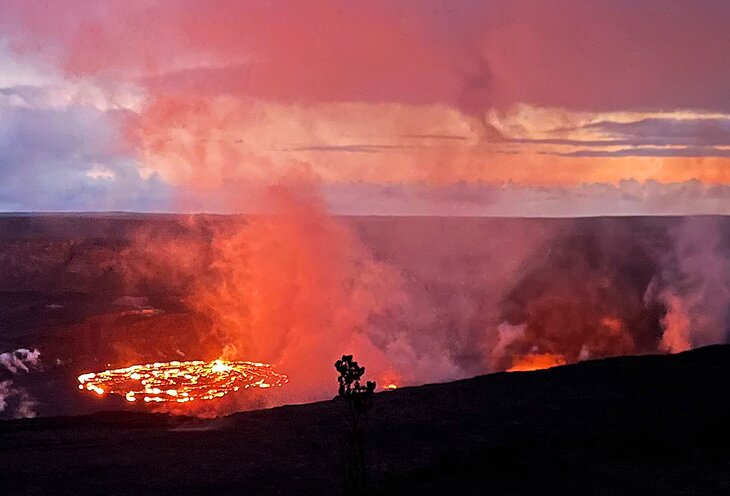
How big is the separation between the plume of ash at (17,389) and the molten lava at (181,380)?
2.25 m

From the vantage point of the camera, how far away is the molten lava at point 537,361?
43875 millimetres

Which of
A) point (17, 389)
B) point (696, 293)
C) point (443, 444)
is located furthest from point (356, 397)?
point (696, 293)

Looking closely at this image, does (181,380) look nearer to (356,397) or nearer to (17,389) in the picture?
(17,389)

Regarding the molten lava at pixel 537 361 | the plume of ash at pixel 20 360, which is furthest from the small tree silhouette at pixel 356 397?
the molten lava at pixel 537 361

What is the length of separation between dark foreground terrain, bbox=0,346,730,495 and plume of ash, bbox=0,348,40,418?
38.7ft

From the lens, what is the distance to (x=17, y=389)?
35.9 metres

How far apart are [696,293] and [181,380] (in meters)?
33.9

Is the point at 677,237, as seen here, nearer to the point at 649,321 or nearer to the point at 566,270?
the point at 566,270

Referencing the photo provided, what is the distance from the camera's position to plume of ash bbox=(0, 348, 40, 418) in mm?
32594

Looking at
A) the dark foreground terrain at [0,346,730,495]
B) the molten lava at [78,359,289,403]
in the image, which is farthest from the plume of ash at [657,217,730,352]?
the dark foreground terrain at [0,346,730,495]

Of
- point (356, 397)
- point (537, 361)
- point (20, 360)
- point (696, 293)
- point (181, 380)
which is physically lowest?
point (356, 397)

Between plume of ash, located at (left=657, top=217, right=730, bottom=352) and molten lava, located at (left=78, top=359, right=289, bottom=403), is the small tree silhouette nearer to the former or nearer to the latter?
molten lava, located at (left=78, top=359, right=289, bottom=403)

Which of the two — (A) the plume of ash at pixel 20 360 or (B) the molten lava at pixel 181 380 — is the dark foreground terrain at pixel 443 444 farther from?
(A) the plume of ash at pixel 20 360

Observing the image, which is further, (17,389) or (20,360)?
(20,360)
